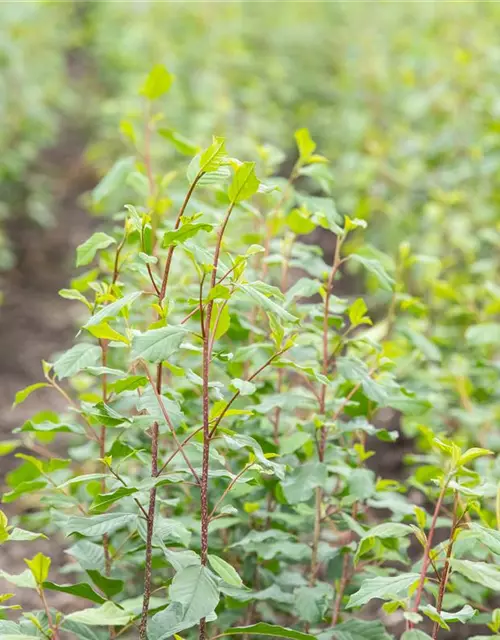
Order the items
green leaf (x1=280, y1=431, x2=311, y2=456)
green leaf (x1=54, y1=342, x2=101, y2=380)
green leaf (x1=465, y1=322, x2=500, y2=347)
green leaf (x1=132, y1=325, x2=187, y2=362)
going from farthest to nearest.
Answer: green leaf (x1=465, y1=322, x2=500, y2=347)
green leaf (x1=280, y1=431, x2=311, y2=456)
green leaf (x1=54, y1=342, x2=101, y2=380)
green leaf (x1=132, y1=325, x2=187, y2=362)

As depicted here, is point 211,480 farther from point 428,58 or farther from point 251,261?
point 428,58

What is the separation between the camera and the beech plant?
60.5 inches

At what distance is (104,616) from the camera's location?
156 cm

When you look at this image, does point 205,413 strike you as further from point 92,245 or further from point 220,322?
point 92,245

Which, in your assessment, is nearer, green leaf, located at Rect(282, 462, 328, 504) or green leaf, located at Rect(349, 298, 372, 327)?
green leaf, located at Rect(282, 462, 328, 504)

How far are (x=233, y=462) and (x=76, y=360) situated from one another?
64 centimetres

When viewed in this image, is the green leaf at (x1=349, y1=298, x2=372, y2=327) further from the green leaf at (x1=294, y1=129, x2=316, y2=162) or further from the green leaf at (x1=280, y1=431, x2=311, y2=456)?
the green leaf at (x1=294, y1=129, x2=316, y2=162)

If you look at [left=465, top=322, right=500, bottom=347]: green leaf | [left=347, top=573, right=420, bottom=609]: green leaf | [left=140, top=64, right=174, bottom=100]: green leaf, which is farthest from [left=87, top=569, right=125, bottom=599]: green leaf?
[left=465, top=322, right=500, bottom=347]: green leaf

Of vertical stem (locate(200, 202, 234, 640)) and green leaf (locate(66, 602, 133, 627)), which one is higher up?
vertical stem (locate(200, 202, 234, 640))

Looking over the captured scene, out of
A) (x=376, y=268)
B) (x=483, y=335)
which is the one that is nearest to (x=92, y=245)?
(x=376, y=268)

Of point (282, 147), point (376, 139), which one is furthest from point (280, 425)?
point (282, 147)

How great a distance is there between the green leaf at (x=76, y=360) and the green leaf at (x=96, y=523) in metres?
0.25

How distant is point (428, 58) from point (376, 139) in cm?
61

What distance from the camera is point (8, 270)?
5398 mm
